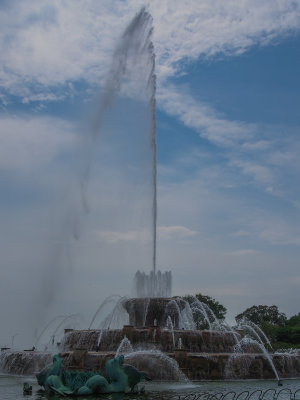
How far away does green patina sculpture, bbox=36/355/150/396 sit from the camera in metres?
15.8

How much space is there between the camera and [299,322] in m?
86.1

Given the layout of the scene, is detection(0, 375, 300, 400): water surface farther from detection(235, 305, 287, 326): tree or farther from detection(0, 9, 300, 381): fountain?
detection(235, 305, 287, 326): tree

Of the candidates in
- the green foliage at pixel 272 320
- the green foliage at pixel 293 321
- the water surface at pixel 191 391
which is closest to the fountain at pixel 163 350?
the water surface at pixel 191 391

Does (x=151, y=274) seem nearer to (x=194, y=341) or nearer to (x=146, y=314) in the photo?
(x=146, y=314)

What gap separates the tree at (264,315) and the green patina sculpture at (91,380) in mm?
71650

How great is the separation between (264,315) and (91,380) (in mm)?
74602

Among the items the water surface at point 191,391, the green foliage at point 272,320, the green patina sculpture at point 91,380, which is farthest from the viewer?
the green foliage at point 272,320

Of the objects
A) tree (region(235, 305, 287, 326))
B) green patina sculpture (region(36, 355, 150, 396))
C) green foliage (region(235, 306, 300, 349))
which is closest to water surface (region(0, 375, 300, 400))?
green patina sculpture (region(36, 355, 150, 396))

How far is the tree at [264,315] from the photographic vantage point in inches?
3322

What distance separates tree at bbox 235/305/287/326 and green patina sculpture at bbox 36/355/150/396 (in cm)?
7165

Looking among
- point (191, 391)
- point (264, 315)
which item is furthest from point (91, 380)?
point (264, 315)

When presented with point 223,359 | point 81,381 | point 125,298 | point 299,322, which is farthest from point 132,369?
point 299,322

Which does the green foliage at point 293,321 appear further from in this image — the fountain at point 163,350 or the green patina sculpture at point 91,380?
the green patina sculpture at point 91,380

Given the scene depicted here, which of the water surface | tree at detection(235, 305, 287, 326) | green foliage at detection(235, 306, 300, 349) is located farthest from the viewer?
tree at detection(235, 305, 287, 326)
